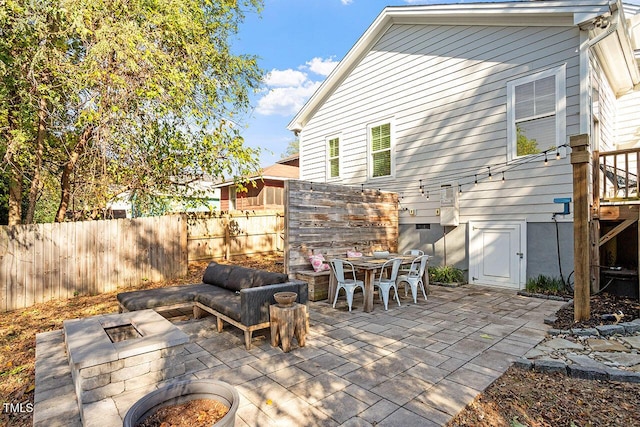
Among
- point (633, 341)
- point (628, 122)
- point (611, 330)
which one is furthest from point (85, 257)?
point (628, 122)

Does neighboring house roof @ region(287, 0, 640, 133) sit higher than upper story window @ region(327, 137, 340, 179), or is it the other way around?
neighboring house roof @ region(287, 0, 640, 133)

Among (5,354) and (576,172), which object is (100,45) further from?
(576,172)

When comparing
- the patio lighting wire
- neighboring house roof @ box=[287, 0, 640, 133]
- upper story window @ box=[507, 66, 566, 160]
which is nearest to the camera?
neighboring house roof @ box=[287, 0, 640, 133]

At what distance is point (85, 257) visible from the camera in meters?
6.51

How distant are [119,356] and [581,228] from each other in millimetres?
5685

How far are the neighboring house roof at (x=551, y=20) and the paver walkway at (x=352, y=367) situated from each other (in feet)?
16.7

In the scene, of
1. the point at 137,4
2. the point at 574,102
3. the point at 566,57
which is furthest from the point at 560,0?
the point at 137,4

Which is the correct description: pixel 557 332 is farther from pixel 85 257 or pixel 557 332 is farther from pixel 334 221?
pixel 85 257

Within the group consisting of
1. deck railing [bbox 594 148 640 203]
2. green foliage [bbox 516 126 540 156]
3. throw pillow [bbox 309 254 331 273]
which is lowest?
throw pillow [bbox 309 254 331 273]

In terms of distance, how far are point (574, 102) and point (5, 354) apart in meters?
9.37

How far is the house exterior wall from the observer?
20.7 ft

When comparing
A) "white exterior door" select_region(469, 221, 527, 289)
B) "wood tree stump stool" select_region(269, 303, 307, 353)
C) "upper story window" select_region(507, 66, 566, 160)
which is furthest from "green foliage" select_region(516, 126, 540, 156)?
"wood tree stump stool" select_region(269, 303, 307, 353)

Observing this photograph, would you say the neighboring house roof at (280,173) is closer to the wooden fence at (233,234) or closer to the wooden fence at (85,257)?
the wooden fence at (233,234)

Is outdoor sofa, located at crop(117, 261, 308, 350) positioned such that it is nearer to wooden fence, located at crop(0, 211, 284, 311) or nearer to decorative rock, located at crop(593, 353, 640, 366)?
wooden fence, located at crop(0, 211, 284, 311)
